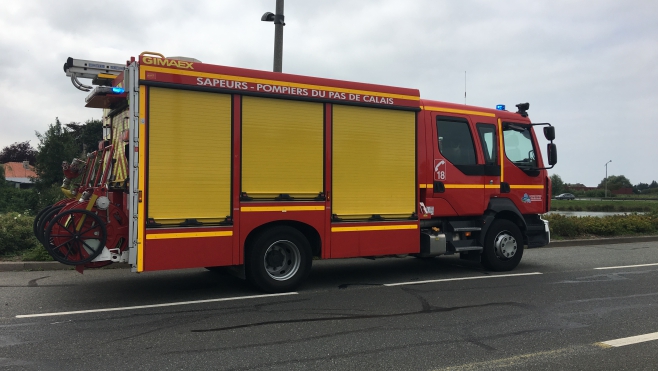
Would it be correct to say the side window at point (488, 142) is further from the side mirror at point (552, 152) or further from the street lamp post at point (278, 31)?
the street lamp post at point (278, 31)

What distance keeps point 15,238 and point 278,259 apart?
556 cm

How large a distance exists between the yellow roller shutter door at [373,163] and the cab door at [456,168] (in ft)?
1.86

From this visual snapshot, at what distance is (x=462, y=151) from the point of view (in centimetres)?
922

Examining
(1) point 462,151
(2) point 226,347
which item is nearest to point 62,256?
(2) point 226,347

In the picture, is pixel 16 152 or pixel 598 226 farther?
pixel 16 152

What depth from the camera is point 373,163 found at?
8117mm

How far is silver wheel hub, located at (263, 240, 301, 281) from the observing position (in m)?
7.43

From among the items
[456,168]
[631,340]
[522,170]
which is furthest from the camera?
[522,170]

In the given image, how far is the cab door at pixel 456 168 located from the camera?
8.85 m

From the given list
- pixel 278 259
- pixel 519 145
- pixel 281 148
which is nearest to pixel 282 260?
pixel 278 259

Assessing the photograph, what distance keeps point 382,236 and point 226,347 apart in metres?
3.78

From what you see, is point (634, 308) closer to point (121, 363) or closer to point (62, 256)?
point (121, 363)

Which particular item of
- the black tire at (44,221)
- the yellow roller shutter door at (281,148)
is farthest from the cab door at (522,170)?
the black tire at (44,221)

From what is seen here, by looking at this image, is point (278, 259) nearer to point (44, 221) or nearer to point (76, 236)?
point (76, 236)
